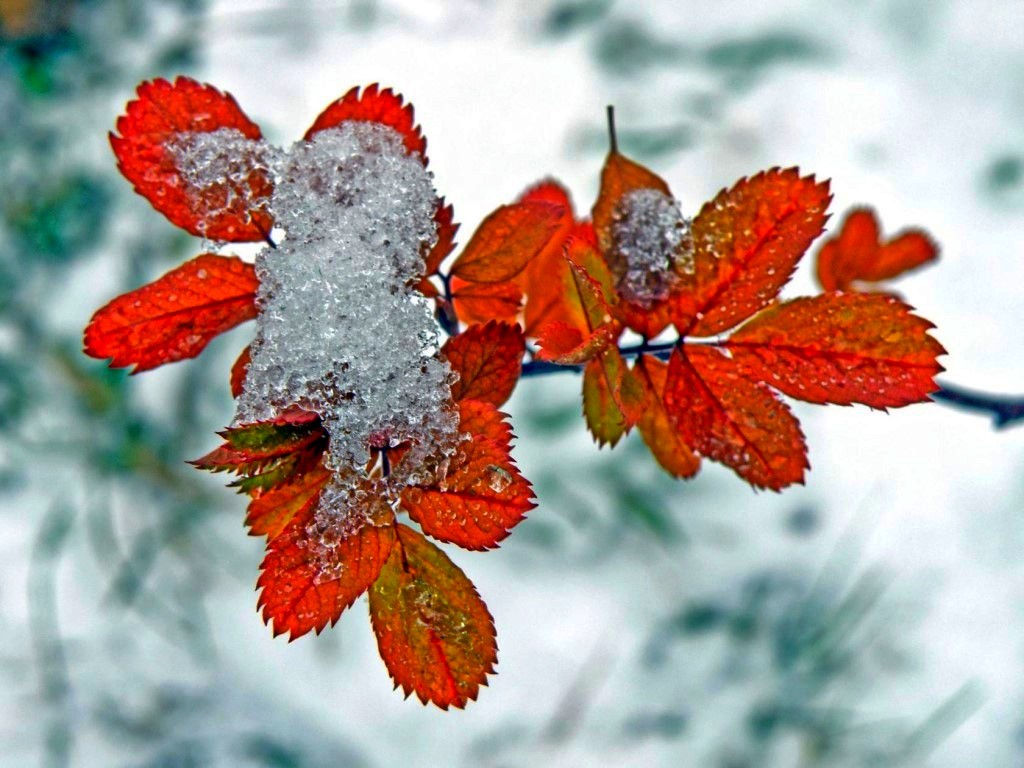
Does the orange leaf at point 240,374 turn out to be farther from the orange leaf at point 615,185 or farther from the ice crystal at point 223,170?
the orange leaf at point 615,185

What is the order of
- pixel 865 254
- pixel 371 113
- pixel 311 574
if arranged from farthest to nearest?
pixel 865 254, pixel 371 113, pixel 311 574

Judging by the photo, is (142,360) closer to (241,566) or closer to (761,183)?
(761,183)

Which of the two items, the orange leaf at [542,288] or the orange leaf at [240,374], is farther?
the orange leaf at [542,288]

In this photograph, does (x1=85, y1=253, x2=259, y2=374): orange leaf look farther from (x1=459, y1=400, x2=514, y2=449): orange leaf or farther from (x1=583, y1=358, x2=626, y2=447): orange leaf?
(x1=583, y1=358, x2=626, y2=447): orange leaf

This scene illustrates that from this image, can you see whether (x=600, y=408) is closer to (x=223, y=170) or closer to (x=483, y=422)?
(x=483, y=422)

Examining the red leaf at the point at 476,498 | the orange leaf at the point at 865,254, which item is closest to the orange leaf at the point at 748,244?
the red leaf at the point at 476,498

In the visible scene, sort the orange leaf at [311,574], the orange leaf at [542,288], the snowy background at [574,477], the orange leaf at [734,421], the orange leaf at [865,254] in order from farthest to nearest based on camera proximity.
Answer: the snowy background at [574,477] < the orange leaf at [865,254] < the orange leaf at [542,288] < the orange leaf at [734,421] < the orange leaf at [311,574]

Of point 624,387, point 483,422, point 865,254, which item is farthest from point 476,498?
point 865,254
